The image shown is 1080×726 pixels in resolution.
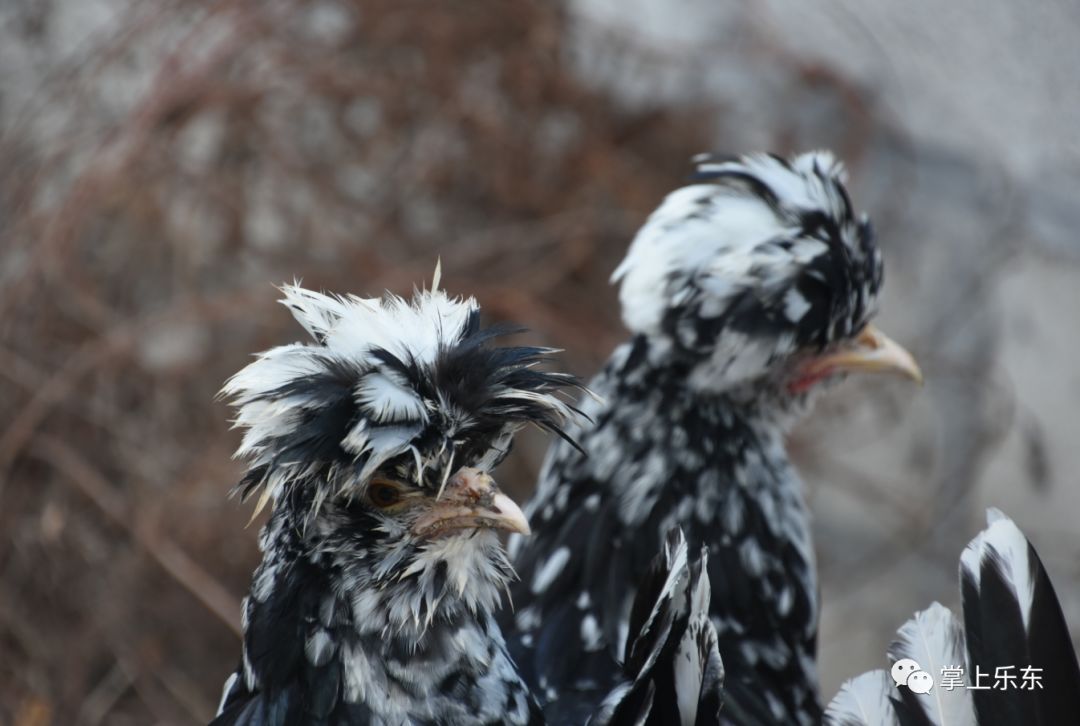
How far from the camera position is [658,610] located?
1316 millimetres

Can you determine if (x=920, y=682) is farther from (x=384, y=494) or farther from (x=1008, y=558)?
(x=384, y=494)

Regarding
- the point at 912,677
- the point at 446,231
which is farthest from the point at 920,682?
the point at 446,231

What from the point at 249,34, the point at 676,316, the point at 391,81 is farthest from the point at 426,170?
the point at 676,316

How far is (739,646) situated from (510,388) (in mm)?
696

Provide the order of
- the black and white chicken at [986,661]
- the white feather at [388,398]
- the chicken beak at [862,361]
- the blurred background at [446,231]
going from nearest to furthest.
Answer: the white feather at [388,398] → the black and white chicken at [986,661] → the chicken beak at [862,361] → the blurred background at [446,231]

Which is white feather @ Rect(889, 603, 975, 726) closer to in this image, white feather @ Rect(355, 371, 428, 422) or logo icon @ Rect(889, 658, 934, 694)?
logo icon @ Rect(889, 658, 934, 694)

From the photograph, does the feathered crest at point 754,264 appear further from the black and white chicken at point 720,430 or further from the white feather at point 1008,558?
the white feather at point 1008,558

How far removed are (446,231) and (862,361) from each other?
1928 millimetres

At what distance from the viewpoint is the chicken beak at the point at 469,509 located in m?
1.26

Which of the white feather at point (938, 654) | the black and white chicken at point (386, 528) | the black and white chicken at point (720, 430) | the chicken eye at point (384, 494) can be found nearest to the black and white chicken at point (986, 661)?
the white feather at point (938, 654)

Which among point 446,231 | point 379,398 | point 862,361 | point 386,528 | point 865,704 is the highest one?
point 446,231

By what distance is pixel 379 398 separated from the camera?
121cm

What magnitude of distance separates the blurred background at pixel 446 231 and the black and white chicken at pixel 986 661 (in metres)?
1.51

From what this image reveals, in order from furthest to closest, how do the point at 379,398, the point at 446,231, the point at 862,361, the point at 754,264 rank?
the point at 446,231, the point at 862,361, the point at 754,264, the point at 379,398
